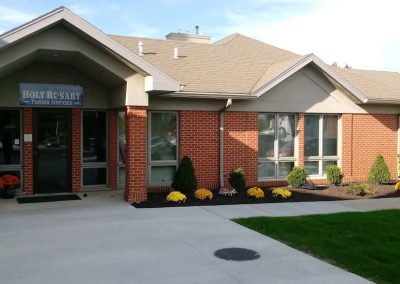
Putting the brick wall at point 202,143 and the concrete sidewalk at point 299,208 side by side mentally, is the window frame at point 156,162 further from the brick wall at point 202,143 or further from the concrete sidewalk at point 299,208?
the concrete sidewalk at point 299,208

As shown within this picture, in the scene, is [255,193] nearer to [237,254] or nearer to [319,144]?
[319,144]

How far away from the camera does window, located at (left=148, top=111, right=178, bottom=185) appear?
13633 mm

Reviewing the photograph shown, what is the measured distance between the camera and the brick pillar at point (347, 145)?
15.7 m

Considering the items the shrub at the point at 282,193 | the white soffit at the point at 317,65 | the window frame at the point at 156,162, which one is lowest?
the shrub at the point at 282,193

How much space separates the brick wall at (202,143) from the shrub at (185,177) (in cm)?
78

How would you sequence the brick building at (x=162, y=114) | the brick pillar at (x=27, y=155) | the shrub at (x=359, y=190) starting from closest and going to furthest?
the brick building at (x=162, y=114)
the brick pillar at (x=27, y=155)
the shrub at (x=359, y=190)

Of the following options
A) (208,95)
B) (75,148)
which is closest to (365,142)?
(208,95)

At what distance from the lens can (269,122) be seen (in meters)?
14.9

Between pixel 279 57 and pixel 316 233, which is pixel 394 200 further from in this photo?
pixel 279 57

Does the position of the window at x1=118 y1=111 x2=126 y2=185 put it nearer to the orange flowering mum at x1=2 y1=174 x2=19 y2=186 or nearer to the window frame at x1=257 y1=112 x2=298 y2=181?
the orange flowering mum at x1=2 y1=174 x2=19 y2=186

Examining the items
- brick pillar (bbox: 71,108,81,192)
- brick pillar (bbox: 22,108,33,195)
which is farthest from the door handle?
brick pillar (bbox: 71,108,81,192)

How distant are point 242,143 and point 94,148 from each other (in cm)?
459

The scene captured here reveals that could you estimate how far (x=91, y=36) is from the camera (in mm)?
10289

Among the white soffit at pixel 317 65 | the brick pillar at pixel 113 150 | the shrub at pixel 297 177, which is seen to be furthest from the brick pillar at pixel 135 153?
the shrub at pixel 297 177
